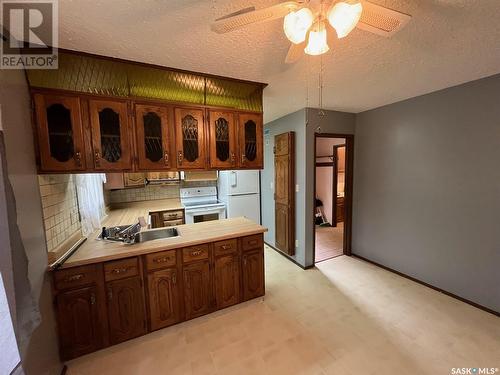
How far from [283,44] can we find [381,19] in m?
0.66

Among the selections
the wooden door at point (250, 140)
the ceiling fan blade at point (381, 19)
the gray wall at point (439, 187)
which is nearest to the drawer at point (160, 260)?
the wooden door at point (250, 140)

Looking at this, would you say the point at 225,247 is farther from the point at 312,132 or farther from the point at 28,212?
the point at 312,132

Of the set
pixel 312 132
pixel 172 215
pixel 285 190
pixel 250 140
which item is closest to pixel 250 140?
pixel 250 140

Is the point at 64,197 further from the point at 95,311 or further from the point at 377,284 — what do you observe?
the point at 377,284

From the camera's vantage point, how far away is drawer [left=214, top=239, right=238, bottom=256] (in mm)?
2124

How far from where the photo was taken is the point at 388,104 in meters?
2.85

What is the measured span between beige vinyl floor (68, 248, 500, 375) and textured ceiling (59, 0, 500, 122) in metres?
2.36

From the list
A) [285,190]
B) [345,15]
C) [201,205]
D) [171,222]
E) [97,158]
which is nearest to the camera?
[345,15]

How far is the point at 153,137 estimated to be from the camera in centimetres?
192

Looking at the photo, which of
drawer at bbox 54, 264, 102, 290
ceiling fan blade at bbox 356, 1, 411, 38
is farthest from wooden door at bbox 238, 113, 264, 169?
drawer at bbox 54, 264, 102, 290

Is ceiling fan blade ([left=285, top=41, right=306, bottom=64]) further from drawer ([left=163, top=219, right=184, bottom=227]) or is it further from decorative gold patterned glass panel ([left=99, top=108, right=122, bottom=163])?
drawer ([left=163, top=219, right=184, bottom=227])

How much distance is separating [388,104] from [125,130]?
3.25 metres

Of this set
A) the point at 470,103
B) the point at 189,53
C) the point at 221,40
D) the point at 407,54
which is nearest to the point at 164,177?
the point at 189,53

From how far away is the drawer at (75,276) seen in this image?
1.58m
